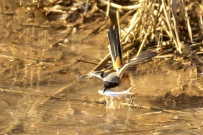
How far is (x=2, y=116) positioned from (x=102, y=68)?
1060mm

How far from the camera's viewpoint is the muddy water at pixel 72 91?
9.63 feet

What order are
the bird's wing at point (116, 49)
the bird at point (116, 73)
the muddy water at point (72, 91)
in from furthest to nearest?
the bird's wing at point (116, 49)
the bird at point (116, 73)
the muddy water at point (72, 91)

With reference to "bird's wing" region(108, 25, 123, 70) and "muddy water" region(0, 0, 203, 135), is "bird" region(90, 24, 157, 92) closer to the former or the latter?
"bird's wing" region(108, 25, 123, 70)

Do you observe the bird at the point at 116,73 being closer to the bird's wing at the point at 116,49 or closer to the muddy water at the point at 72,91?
the bird's wing at the point at 116,49

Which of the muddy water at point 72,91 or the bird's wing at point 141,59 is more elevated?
the bird's wing at point 141,59

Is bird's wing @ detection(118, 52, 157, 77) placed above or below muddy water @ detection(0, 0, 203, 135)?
above

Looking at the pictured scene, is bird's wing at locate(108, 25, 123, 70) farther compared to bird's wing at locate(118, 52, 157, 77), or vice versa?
bird's wing at locate(108, 25, 123, 70)

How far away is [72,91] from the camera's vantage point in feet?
11.4

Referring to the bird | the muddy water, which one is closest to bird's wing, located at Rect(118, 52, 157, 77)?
the bird

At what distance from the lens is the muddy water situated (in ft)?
9.63

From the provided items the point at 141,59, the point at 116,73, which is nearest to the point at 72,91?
the point at 116,73

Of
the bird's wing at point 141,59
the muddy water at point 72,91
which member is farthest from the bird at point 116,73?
the muddy water at point 72,91

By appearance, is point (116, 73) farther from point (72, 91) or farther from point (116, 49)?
point (72, 91)

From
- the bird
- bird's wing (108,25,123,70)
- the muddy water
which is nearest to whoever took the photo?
the muddy water
